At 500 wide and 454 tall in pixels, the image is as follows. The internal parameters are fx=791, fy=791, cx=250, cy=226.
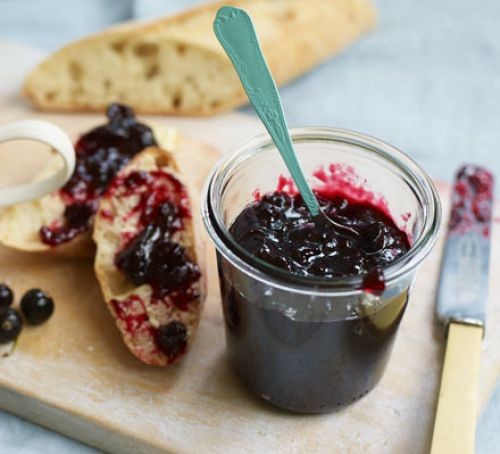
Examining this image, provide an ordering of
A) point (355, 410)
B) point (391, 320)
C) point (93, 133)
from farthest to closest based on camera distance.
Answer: point (93, 133)
point (355, 410)
point (391, 320)

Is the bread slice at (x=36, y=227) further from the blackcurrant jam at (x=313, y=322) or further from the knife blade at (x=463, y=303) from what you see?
the knife blade at (x=463, y=303)

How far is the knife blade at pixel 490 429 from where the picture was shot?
1903 millimetres

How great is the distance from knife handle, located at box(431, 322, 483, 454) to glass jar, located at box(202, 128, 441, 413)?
15 cm

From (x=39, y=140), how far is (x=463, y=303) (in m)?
1.10

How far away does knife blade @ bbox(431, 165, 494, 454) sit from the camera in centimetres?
164

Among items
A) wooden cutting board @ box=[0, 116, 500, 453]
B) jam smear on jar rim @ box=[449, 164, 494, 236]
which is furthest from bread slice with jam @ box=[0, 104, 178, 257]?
jam smear on jar rim @ box=[449, 164, 494, 236]

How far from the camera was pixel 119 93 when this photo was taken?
2.78 meters

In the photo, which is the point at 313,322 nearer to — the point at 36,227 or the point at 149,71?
the point at 36,227

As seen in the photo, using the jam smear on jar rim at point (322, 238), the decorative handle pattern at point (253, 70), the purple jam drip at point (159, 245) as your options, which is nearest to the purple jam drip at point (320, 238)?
the jam smear on jar rim at point (322, 238)

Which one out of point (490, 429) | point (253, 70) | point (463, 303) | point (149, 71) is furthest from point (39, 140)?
point (490, 429)

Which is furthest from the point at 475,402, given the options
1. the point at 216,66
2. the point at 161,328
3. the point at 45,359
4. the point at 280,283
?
the point at 216,66

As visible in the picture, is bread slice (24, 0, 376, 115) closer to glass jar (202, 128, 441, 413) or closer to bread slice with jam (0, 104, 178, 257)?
bread slice with jam (0, 104, 178, 257)

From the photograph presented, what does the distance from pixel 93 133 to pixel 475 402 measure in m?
1.30

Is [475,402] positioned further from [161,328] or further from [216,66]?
[216,66]
